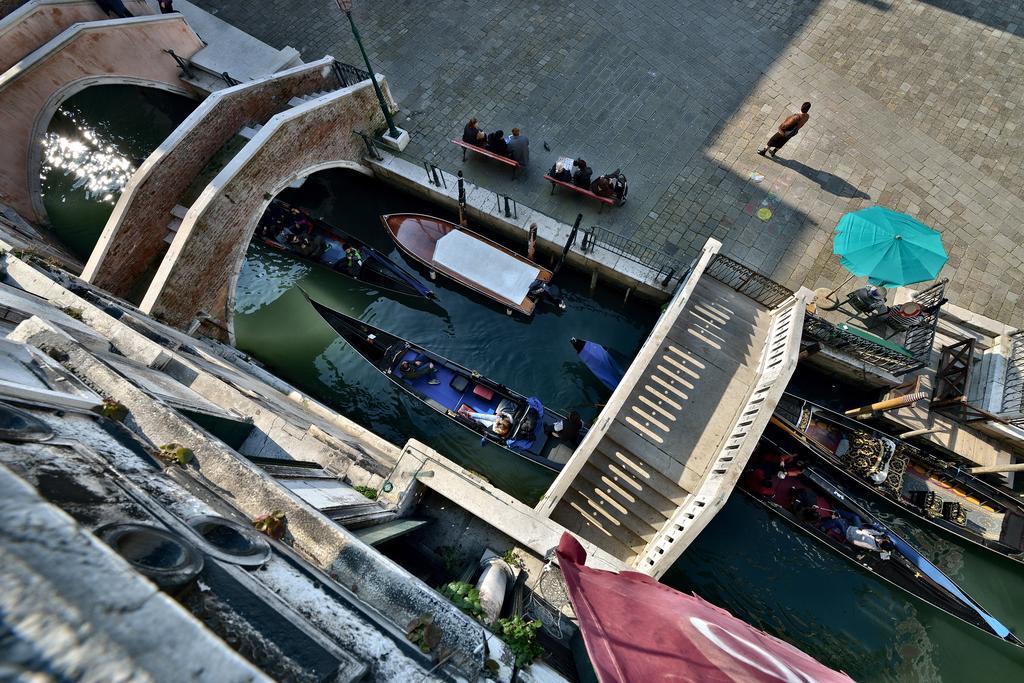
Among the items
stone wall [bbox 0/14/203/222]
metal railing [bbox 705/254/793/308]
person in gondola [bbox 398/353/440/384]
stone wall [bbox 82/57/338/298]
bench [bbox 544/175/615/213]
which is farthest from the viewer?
bench [bbox 544/175/615/213]

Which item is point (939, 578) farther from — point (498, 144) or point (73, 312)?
point (73, 312)

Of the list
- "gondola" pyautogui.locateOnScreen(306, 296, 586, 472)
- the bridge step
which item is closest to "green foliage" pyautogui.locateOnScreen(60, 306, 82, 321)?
"gondola" pyautogui.locateOnScreen(306, 296, 586, 472)

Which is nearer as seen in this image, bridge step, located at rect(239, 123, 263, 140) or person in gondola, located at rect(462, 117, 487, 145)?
bridge step, located at rect(239, 123, 263, 140)

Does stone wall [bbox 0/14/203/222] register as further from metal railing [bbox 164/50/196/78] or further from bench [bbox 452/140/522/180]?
bench [bbox 452/140/522/180]

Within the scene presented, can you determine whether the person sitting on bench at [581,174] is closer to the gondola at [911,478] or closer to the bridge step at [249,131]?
the gondola at [911,478]

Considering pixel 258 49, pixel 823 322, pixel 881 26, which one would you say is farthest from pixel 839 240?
pixel 258 49

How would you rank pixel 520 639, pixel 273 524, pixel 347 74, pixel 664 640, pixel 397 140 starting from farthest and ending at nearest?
1. pixel 347 74
2. pixel 397 140
3. pixel 520 639
4. pixel 273 524
5. pixel 664 640

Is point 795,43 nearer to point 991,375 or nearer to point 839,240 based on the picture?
point 839,240

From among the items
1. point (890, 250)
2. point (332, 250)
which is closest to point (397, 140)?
point (332, 250)
